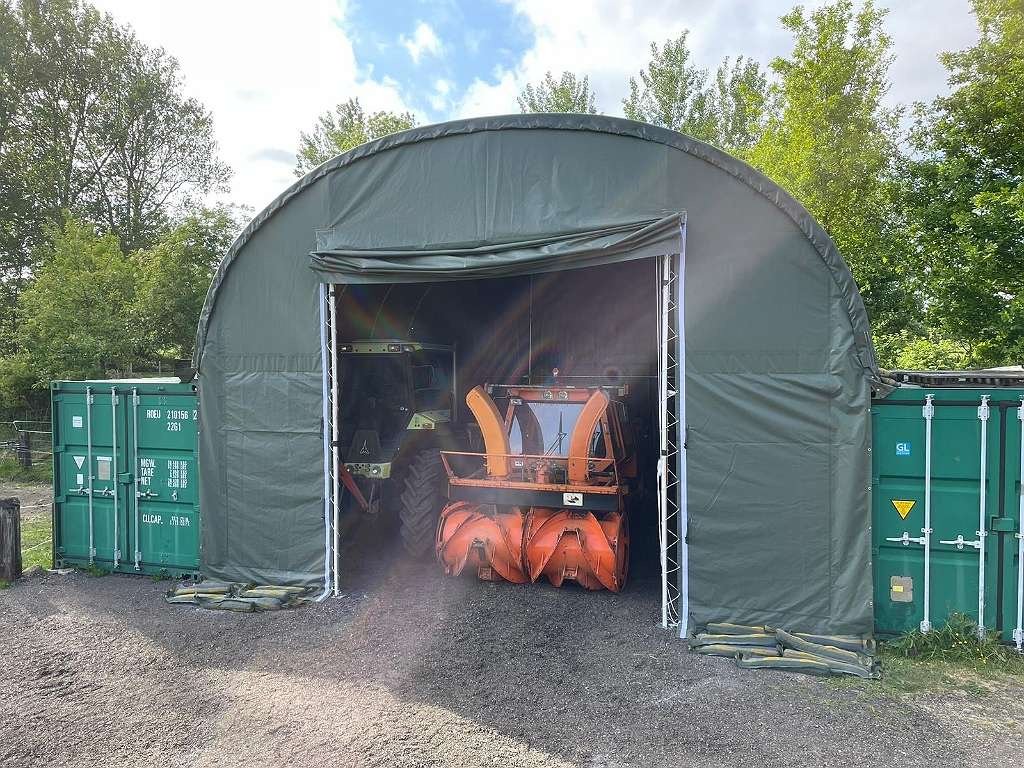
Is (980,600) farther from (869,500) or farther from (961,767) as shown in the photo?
(961,767)

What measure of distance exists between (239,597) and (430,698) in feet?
9.92

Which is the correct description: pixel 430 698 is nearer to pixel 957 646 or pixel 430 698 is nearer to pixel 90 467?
pixel 957 646

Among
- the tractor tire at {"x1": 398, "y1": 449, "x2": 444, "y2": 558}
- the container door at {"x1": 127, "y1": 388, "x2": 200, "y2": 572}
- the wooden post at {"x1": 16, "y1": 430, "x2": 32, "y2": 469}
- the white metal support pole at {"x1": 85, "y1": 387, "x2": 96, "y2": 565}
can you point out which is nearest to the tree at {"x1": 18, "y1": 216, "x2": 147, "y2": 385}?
the wooden post at {"x1": 16, "y1": 430, "x2": 32, "y2": 469}

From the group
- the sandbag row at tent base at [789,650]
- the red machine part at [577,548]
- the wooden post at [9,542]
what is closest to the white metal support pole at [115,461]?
the wooden post at [9,542]

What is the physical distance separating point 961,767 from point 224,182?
31.3 metres

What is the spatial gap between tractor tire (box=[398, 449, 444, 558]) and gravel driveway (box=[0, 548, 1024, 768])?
129 centimetres

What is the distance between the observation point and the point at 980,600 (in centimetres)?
553

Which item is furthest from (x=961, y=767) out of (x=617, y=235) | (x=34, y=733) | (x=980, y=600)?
(x=34, y=733)

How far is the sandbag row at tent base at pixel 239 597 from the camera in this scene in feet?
22.0

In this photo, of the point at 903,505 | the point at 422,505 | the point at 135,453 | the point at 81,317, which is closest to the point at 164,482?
the point at 135,453

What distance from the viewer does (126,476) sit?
7.90 metres

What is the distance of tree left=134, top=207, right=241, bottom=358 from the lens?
712 inches

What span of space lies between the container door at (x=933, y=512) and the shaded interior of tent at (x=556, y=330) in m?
4.16

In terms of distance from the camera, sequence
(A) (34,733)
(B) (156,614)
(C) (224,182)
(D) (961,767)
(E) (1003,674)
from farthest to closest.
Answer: (C) (224,182)
(B) (156,614)
(E) (1003,674)
(A) (34,733)
(D) (961,767)
